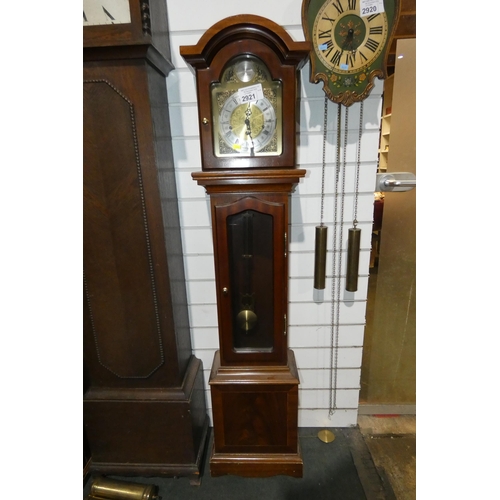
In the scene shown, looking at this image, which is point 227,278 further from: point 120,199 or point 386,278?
point 386,278

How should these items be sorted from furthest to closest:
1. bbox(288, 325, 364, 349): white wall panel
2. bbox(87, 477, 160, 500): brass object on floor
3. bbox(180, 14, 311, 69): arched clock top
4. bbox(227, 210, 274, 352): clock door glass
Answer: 1. bbox(288, 325, 364, 349): white wall panel
2. bbox(87, 477, 160, 500): brass object on floor
3. bbox(227, 210, 274, 352): clock door glass
4. bbox(180, 14, 311, 69): arched clock top

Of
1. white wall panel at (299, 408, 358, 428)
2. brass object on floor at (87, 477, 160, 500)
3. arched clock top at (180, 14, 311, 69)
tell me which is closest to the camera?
arched clock top at (180, 14, 311, 69)

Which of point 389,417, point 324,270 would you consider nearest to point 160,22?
point 324,270

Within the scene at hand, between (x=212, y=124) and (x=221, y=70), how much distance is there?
169 millimetres

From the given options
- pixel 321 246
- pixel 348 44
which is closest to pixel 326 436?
pixel 321 246

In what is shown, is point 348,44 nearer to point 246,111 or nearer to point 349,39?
point 349,39

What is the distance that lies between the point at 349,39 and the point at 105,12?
80cm

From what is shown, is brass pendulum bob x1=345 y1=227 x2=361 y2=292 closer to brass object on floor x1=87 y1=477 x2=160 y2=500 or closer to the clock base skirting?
the clock base skirting

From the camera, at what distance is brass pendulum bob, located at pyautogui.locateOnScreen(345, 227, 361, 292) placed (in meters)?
1.29

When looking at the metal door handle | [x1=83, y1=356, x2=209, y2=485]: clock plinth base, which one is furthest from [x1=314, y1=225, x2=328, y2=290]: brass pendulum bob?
[x1=83, y1=356, x2=209, y2=485]: clock plinth base

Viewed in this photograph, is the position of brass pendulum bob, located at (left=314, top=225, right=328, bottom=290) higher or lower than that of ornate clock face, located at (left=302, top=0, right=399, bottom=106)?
lower

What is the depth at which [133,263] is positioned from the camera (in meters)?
1.17

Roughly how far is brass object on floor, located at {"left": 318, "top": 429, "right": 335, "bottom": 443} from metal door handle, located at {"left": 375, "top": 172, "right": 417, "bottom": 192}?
1.23 meters

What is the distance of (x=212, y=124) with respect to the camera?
106cm
